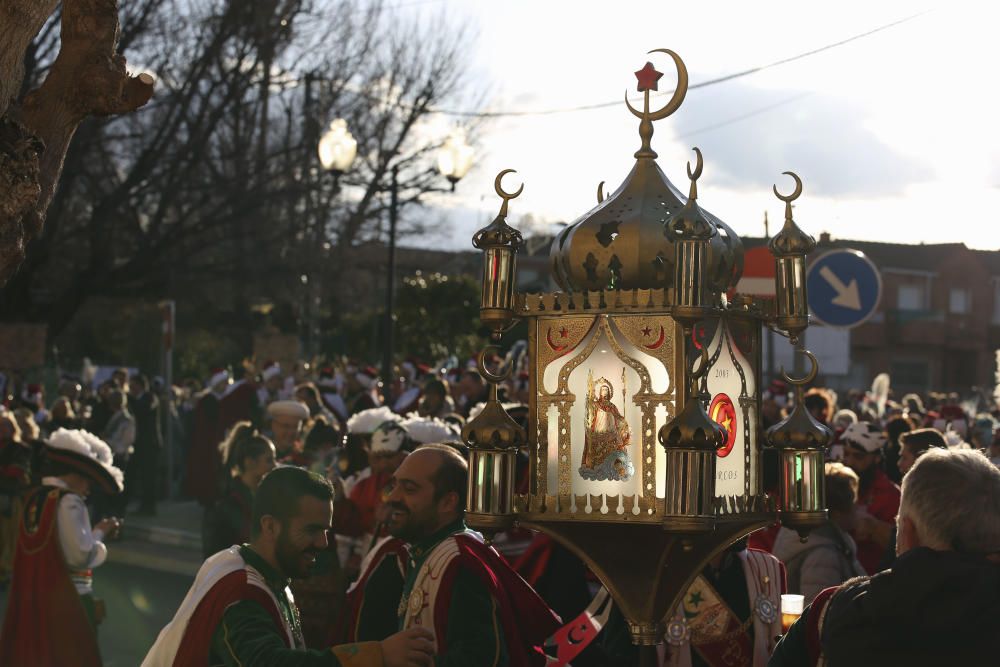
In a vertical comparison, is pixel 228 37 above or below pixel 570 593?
above

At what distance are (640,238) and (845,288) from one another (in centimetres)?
630

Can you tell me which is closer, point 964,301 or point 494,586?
point 494,586

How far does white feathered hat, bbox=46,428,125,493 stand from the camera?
27.7 ft

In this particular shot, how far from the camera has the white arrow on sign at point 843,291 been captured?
392 inches

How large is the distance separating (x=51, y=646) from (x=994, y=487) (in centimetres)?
639

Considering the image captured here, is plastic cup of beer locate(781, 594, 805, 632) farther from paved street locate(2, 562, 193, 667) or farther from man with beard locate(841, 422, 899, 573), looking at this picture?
paved street locate(2, 562, 193, 667)

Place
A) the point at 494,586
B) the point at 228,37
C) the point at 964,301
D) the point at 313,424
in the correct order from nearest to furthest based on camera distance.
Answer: the point at 494,586 < the point at 313,424 < the point at 228,37 < the point at 964,301

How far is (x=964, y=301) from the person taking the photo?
65.3 m

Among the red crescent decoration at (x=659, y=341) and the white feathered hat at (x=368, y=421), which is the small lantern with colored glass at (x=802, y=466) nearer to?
the red crescent decoration at (x=659, y=341)

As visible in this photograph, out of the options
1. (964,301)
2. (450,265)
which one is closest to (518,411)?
(450,265)

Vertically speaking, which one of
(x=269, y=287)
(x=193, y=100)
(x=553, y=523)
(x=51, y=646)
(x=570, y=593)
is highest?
(x=193, y=100)

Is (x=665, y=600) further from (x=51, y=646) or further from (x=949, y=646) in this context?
(x=51, y=646)

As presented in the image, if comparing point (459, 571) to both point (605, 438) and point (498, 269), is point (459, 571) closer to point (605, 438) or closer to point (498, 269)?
point (605, 438)

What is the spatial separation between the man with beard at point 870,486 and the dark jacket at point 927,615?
183 inches
